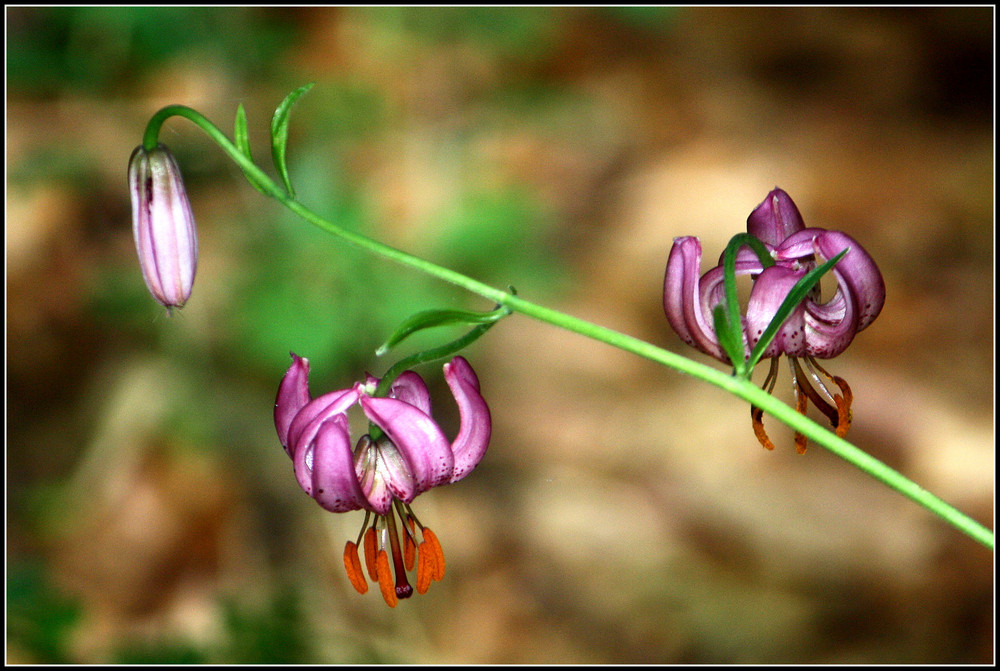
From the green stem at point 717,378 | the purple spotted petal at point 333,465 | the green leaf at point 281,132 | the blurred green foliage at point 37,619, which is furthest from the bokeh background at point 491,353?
the green stem at point 717,378

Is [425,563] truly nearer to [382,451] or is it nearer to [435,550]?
[435,550]

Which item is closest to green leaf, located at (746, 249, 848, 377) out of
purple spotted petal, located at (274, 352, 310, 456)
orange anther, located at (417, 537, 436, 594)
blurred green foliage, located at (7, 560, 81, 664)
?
orange anther, located at (417, 537, 436, 594)

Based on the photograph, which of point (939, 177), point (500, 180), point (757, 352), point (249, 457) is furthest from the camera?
point (939, 177)

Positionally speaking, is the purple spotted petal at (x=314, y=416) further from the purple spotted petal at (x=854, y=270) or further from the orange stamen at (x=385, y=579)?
the purple spotted petal at (x=854, y=270)

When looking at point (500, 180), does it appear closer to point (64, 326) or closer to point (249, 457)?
point (249, 457)

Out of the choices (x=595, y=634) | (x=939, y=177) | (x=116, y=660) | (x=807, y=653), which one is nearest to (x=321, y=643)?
(x=116, y=660)

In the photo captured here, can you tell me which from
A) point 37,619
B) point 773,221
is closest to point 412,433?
point 773,221

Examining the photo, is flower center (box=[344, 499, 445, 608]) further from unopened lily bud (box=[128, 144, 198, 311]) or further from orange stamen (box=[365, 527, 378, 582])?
unopened lily bud (box=[128, 144, 198, 311])
